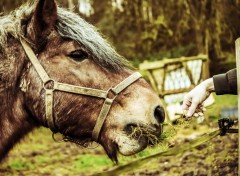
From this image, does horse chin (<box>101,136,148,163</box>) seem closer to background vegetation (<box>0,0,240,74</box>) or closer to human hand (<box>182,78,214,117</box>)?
human hand (<box>182,78,214,117</box>)

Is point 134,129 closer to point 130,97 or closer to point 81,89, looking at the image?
point 130,97

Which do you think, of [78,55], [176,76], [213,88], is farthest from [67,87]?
[176,76]

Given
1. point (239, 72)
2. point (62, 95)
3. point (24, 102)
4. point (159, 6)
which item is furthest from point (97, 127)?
point (159, 6)

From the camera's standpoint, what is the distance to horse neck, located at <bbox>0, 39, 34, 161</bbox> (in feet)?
8.99

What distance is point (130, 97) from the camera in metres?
2.70

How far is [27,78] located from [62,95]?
29cm

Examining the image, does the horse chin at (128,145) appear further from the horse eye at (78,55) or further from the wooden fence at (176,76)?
the wooden fence at (176,76)

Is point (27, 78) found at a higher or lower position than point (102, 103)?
higher

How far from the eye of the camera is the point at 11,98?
2756 mm

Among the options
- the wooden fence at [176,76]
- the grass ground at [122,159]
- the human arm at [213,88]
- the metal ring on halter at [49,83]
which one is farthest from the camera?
the wooden fence at [176,76]

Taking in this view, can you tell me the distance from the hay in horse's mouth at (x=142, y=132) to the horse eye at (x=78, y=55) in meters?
0.61

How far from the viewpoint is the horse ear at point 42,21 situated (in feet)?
8.82

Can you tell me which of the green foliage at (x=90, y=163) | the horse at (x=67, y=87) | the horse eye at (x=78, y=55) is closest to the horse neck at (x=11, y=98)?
the horse at (x=67, y=87)

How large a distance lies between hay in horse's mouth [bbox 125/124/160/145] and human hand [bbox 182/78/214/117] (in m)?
0.26
